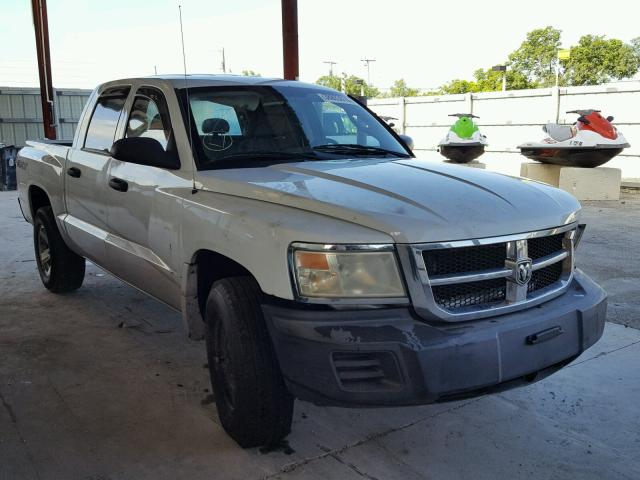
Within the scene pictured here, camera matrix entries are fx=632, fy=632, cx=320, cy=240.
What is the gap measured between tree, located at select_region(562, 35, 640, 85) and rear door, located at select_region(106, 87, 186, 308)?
49302 mm

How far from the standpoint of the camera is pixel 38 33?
16547 mm

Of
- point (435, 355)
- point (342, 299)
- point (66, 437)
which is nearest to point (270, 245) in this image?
point (342, 299)

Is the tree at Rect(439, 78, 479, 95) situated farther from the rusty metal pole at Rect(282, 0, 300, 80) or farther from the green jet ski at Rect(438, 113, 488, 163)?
the rusty metal pole at Rect(282, 0, 300, 80)

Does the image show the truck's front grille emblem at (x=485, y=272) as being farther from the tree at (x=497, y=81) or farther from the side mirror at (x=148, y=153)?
the tree at (x=497, y=81)

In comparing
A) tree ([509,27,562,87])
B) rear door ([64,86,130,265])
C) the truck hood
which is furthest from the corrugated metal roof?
tree ([509,27,562,87])

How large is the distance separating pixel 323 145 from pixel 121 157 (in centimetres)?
111

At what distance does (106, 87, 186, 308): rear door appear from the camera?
10.8 ft

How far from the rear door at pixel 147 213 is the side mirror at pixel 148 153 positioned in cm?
6

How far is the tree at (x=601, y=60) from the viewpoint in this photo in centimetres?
4694

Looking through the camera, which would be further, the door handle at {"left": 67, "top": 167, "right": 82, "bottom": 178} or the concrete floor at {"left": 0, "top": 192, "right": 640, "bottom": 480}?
the door handle at {"left": 67, "top": 167, "right": 82, "bottom": 178}

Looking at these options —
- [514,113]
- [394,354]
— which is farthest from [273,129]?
[514,113]

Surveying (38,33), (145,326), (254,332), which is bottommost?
(145,326)

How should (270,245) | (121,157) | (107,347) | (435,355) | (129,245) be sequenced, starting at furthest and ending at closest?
(107,347), (129,245), (121,157), (270,245), (435,355)

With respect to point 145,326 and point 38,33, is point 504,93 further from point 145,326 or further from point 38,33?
point 145,326
